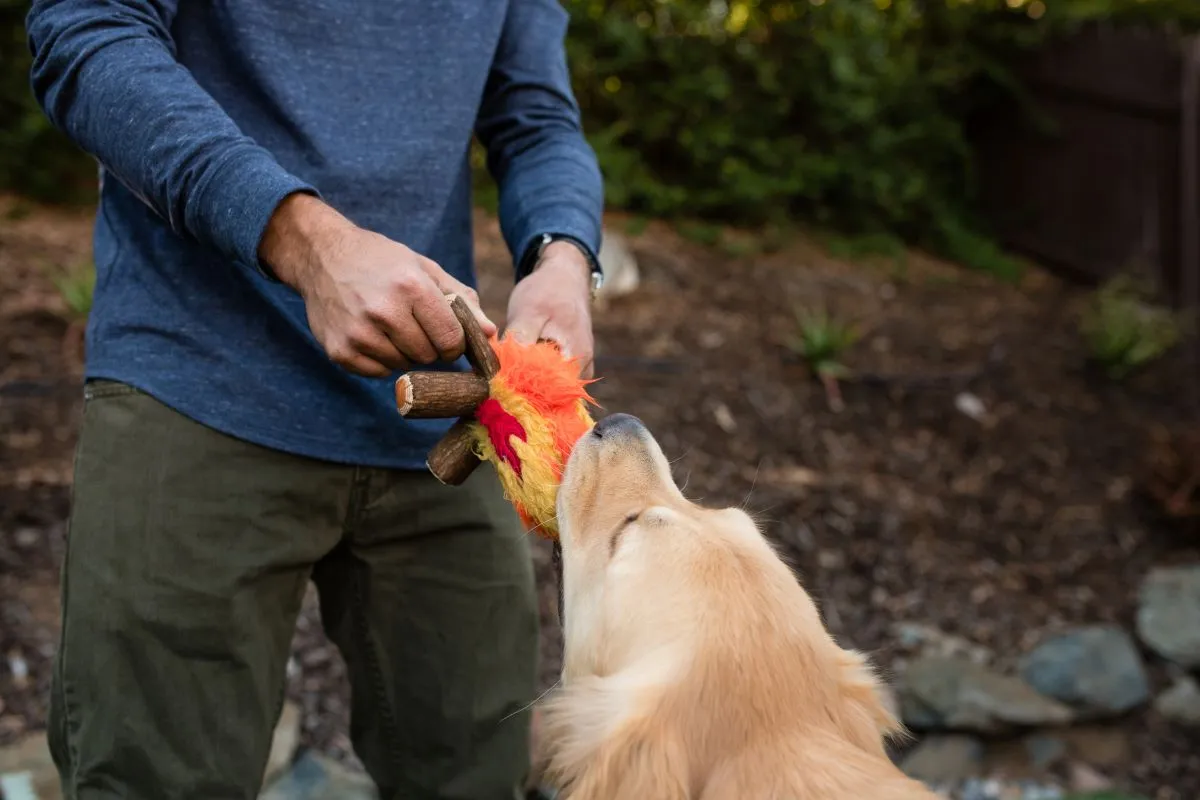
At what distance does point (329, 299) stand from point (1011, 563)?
4.70 metres

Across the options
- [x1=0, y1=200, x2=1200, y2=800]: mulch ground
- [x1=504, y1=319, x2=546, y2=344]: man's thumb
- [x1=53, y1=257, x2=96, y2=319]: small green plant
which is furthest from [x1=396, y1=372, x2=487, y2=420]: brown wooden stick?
[x1=53, y1=257, x2=96, y2=319]: small green plant

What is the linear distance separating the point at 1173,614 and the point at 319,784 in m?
3.86

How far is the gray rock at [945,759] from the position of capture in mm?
4770

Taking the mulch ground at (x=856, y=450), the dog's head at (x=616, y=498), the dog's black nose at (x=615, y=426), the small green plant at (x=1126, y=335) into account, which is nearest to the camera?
the dog's head at (x=616, y=498)

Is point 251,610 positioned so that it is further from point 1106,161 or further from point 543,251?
point 1106,161

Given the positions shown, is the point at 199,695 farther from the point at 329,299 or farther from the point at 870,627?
the point at 870,627

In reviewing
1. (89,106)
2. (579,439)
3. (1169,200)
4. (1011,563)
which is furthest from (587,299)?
(1169,200)

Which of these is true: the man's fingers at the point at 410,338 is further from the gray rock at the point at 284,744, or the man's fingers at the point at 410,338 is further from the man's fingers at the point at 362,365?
the gray rock at the point at 284,744

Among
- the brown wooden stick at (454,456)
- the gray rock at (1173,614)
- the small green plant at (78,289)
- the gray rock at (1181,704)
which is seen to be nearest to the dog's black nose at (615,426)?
the brown wooden stick at (454,456)

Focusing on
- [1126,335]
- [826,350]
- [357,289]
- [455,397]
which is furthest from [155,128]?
[1126,335]

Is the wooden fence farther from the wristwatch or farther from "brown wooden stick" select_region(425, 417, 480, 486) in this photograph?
"brown wooden stick" select_region(425, 417, 480, 486)

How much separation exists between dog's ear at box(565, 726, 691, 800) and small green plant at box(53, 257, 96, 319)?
13.3ft

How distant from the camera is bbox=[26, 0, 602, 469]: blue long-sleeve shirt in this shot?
1887mm

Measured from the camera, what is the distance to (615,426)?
2311 millimetres
